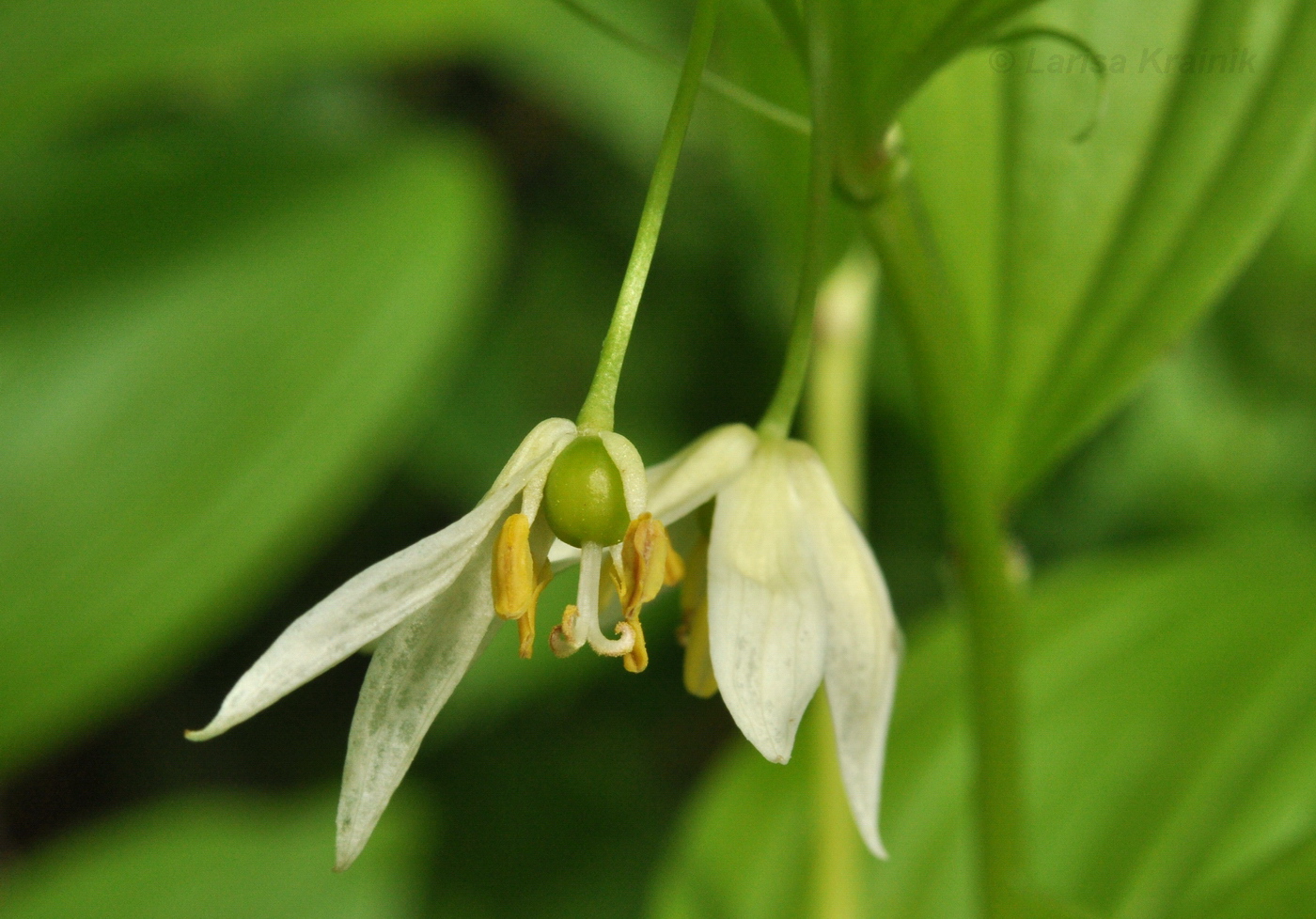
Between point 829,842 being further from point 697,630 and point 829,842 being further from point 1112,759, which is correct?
point 697,630

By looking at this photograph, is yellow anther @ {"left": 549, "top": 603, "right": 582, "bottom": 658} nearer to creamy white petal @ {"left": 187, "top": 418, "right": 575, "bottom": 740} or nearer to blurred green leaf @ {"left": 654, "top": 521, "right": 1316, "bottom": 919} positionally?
creamy white petal @ {"left": 187, "top": 418, "right": 575, "bottom": 740}

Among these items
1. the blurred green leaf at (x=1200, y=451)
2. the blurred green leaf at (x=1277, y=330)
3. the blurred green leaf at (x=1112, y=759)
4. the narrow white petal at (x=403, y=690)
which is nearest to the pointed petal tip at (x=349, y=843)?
the narrow white petal at (x=403, y=690)

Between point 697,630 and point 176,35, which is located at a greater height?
point 176,35

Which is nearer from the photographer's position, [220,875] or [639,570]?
[639,570]

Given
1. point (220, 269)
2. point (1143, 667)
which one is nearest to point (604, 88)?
point (220, 269)

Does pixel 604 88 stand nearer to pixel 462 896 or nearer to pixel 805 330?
pixel 462 896

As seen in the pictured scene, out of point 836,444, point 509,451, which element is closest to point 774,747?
point 836,444
